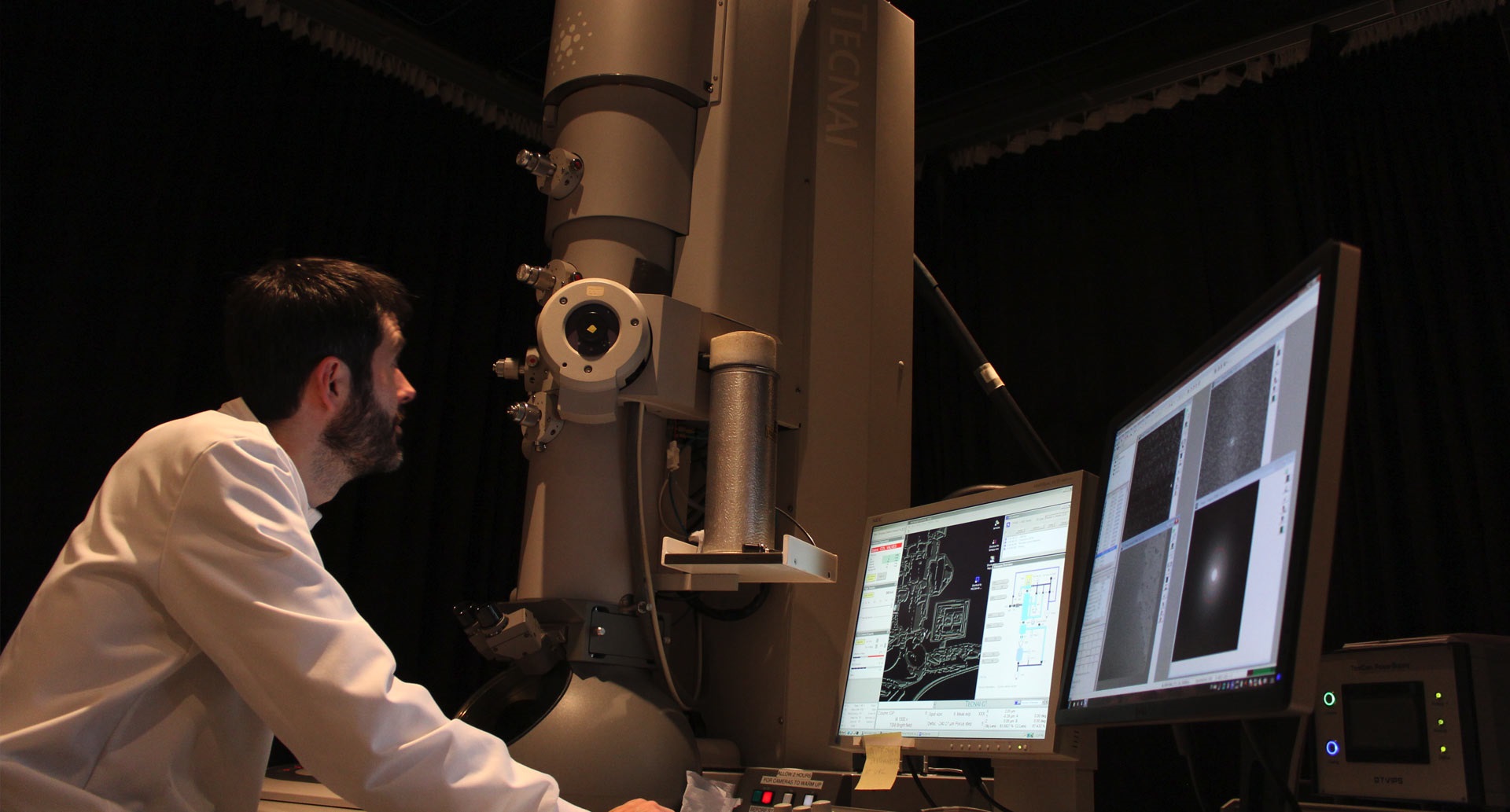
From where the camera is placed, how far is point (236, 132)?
103 inches

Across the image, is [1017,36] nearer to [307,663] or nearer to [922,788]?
[922,788]

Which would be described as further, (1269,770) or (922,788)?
(922,788)

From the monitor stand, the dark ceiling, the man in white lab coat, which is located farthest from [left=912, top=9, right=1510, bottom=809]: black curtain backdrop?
the man in white lab coat

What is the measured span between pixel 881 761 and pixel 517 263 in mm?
2284

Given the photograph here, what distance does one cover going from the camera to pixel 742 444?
56.6 inches

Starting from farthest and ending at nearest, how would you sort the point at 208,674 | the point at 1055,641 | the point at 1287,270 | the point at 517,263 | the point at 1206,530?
the point at 517,263 → the point at 1287,270 → the point at 1055,641 → the point at 208,674 → the point at 1206,530

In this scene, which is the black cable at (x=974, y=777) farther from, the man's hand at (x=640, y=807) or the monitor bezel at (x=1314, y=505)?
the monitor bezel at (x=1314, y=505)

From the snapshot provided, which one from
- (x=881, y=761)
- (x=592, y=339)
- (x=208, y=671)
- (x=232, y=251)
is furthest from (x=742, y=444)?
(x=232, y=251)

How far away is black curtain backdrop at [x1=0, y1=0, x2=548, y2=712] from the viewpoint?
7.36ft

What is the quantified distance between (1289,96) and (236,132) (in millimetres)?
2785

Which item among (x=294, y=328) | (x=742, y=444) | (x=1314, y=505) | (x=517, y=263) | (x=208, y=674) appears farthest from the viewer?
(x=517, y=263)

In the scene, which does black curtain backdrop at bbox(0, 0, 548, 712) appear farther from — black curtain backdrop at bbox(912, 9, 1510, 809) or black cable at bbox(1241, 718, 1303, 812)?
black cable at bbox(1241, 718, 1303, 812)

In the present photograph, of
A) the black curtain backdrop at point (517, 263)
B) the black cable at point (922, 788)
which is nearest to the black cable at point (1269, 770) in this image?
the black cable at point (922, 788)

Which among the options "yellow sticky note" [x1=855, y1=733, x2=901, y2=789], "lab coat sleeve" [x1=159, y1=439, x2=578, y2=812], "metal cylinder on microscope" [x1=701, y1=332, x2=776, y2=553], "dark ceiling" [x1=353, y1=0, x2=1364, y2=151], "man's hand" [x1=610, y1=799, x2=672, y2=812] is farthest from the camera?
"dark ceiling" [x1=353, y1=0, x2=1364, y2=151]
